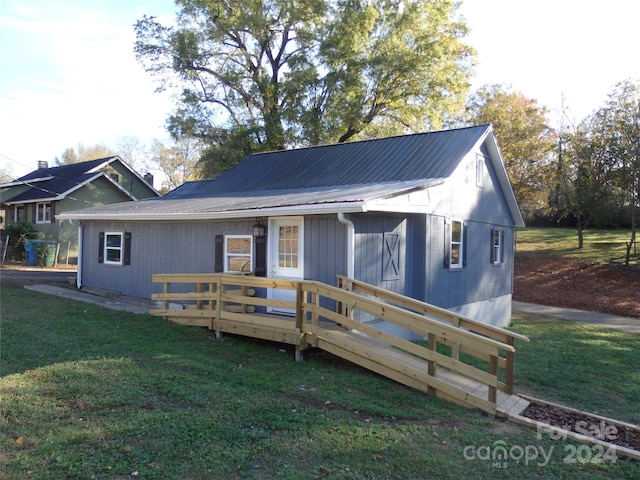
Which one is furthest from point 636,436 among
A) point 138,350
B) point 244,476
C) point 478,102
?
point 478,102

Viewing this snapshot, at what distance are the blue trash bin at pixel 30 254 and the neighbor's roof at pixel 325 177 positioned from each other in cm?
881

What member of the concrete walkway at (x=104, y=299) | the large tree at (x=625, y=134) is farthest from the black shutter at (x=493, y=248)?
the large tree at (x=625, y=134)

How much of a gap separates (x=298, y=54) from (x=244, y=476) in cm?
2307

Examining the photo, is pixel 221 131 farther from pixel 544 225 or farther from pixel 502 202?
pixel 544 225

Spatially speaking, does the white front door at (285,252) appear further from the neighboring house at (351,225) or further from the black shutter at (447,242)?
the black shutter at (447,242)

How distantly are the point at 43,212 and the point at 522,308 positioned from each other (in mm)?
22616

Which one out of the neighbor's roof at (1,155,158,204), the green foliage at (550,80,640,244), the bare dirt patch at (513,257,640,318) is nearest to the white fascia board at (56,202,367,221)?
the neighbor's roof at (1,155,158,204)

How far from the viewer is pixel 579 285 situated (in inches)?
790

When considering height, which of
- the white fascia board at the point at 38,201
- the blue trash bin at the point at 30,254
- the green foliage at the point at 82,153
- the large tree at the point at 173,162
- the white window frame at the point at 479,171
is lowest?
the blue trash bin at the point at 30,254

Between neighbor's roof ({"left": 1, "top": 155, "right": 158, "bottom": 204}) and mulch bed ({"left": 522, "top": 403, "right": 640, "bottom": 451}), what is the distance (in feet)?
72.4

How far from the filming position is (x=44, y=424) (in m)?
4.21

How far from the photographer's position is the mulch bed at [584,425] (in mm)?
5012

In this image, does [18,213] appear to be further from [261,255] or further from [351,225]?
[351,225]

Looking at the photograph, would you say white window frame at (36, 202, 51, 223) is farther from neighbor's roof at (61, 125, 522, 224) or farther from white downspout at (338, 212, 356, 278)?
white downspout at (338, 212, 356, 278)
